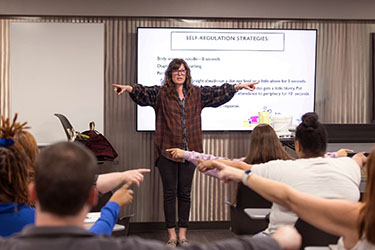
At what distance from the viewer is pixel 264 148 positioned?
318 centimetres

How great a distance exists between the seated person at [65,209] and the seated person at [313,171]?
102 cm

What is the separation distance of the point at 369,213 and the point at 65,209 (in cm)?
90

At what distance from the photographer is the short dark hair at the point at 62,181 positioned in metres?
1.09

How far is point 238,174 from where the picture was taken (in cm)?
181

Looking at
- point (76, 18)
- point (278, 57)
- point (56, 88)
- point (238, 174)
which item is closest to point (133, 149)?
point (56, 88)

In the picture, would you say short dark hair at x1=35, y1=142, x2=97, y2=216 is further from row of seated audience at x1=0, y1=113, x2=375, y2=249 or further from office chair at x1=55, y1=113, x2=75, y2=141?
office chair at x1=55, y1=113, x2=75, y2=141

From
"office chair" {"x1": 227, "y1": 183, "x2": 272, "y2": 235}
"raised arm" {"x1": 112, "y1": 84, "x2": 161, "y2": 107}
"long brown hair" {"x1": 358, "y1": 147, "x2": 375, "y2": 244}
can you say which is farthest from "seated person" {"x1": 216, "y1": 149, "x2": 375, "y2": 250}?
"raised arm" {"x1": 112, "y1": 84, "x2": 161, "y2": 107}

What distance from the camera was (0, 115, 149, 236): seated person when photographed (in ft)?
5.31

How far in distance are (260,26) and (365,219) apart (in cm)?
412

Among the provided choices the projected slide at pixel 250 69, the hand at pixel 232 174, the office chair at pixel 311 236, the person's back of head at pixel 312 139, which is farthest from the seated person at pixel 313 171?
the projected slide at pixel 250 69

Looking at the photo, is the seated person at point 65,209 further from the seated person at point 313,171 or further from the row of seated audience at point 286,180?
the seated person at point 313,171

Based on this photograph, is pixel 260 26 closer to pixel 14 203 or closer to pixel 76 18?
pixel 76 18

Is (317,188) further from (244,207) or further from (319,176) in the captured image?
(244,207)

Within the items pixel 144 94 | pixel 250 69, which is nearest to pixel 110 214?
pixel 144 94
